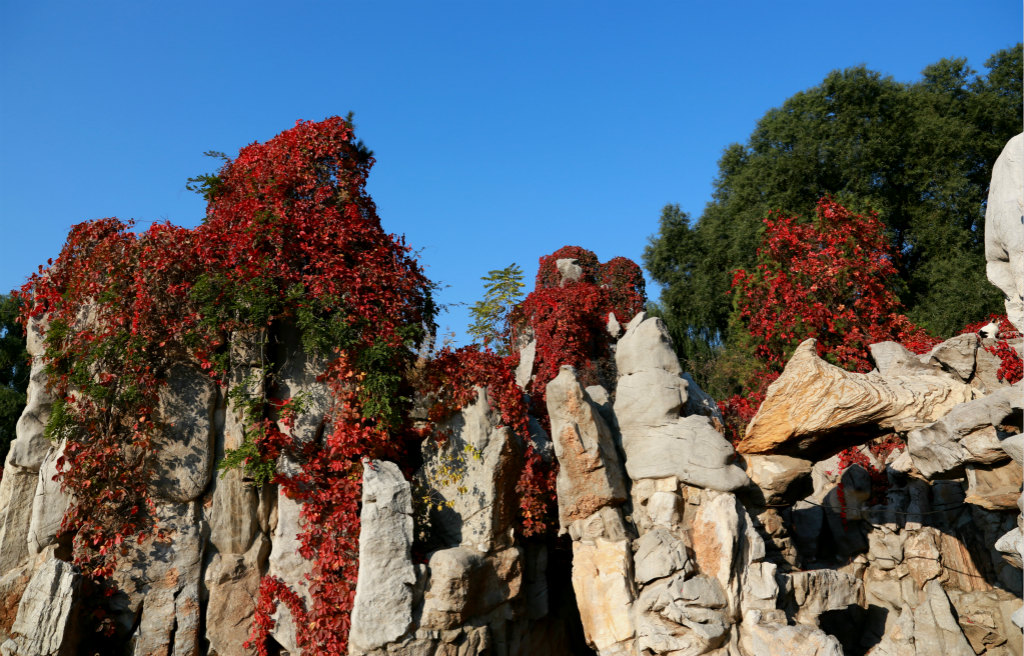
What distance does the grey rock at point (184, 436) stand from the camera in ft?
28.1

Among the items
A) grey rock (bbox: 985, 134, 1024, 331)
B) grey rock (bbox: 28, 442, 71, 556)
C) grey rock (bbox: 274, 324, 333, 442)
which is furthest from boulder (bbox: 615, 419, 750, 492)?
grey rock (bbox: 28, 442, 71, 556)

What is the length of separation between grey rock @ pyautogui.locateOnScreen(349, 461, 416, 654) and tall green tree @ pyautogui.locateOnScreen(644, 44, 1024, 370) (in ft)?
51.0

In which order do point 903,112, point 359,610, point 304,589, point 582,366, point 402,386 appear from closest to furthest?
point 359,610 < point 304,589 < point 402,386 < point 582,366 < point 903,112

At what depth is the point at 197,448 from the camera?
8.74 m

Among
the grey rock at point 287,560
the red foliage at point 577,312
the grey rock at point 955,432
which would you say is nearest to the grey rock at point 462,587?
the grey rock at point 287,560

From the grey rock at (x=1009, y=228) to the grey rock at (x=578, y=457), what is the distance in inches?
183

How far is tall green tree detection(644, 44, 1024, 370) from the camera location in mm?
21344

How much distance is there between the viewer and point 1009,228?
15.6ft

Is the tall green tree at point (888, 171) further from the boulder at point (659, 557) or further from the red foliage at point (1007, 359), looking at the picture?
the boulder at point (659, 557)

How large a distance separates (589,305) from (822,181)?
12519mm

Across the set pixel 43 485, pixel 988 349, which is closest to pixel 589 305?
pixel 988 349

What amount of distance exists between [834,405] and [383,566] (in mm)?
5283

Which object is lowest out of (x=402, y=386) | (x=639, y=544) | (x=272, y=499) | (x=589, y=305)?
(x=639, y=544)

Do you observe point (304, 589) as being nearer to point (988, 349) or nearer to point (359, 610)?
point (359, 610)
